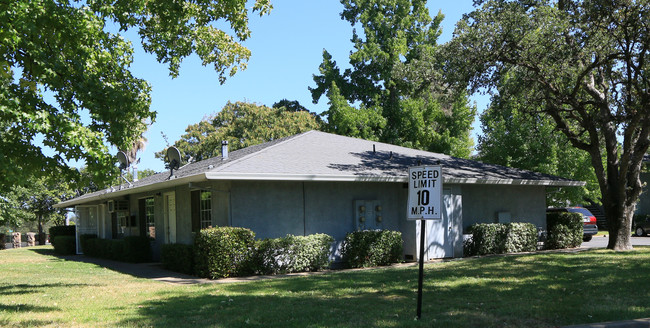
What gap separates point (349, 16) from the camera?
130 ft

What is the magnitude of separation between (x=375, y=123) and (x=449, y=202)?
18.7m

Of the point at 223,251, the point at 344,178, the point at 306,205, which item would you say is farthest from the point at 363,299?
the point at 306,205

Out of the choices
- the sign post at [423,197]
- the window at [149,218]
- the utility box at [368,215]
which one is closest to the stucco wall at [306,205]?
the utility box at [368,215]

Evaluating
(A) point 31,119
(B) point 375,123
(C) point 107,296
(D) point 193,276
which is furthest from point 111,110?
(B) point 375,123

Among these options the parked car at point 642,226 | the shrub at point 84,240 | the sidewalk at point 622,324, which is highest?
the sidewalk at point 622,324

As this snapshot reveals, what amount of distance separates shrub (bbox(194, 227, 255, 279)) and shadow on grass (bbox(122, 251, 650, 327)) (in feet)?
5.69

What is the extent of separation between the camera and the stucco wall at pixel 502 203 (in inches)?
736

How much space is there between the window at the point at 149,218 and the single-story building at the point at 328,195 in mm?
43

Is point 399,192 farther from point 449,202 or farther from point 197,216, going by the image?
point 197,216

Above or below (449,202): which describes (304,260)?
below

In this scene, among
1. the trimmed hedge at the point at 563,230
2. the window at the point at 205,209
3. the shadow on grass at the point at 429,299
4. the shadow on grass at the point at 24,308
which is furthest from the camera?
the trimmed hedge at the point at 563,230

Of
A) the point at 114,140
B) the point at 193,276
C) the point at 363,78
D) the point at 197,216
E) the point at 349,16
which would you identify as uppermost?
the point at 349,16

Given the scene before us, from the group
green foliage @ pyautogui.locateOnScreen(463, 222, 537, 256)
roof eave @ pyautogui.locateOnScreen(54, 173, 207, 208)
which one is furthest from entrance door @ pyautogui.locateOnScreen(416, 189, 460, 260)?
roof eave @ pyautogui.locateOnScreen(54, 173, 207, 208)

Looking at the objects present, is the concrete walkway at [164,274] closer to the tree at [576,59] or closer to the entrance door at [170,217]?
the entrance door at [170,217]
